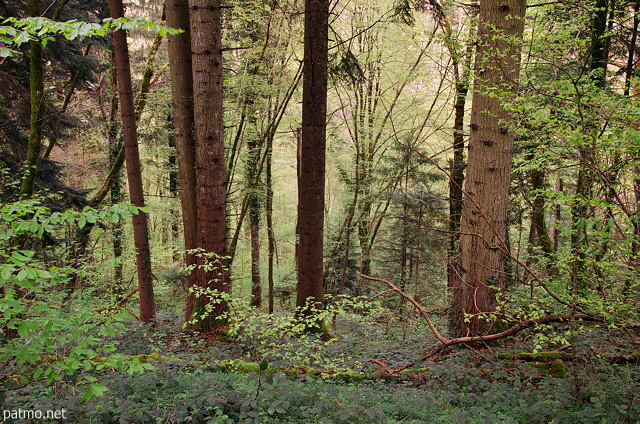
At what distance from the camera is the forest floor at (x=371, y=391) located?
2906mm

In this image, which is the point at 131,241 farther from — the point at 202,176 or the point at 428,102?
the point at 428,102

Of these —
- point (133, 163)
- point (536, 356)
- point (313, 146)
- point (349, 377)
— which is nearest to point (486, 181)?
point (536, 356)

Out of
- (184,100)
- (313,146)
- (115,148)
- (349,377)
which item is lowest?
(349,377)

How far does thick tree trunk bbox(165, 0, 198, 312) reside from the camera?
5582 mm

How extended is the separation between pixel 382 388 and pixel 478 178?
9.41 feet

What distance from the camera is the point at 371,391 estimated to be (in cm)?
374

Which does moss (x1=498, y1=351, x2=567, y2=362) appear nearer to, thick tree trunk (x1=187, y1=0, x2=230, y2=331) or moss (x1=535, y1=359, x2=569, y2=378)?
moss (x1=535, y1=359, x2=569, y2=378)

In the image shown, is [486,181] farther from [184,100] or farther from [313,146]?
[184,100]

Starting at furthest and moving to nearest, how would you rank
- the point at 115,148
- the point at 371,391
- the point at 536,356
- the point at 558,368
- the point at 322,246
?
1. the point at 115,148
2. the point at 322,246
3. the point at 536,356
4. the point at 558,368
5. the point at 371,391

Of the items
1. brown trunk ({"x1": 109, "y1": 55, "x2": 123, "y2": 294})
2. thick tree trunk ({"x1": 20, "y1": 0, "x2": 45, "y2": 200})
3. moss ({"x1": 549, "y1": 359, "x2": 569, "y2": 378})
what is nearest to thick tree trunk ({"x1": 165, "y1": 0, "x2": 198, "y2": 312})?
thick tree trunk ({"x1": 20, "y1": 0, "x2": 45, "y2": 200})

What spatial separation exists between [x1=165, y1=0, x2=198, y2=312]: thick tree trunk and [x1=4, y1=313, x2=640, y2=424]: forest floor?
7.31 feet

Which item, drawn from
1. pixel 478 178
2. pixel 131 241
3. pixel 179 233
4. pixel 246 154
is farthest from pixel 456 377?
pixel 179 233

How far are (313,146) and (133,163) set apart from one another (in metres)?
3.64

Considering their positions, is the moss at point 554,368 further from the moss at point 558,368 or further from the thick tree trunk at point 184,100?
the thick tree trunk at point 184,100
